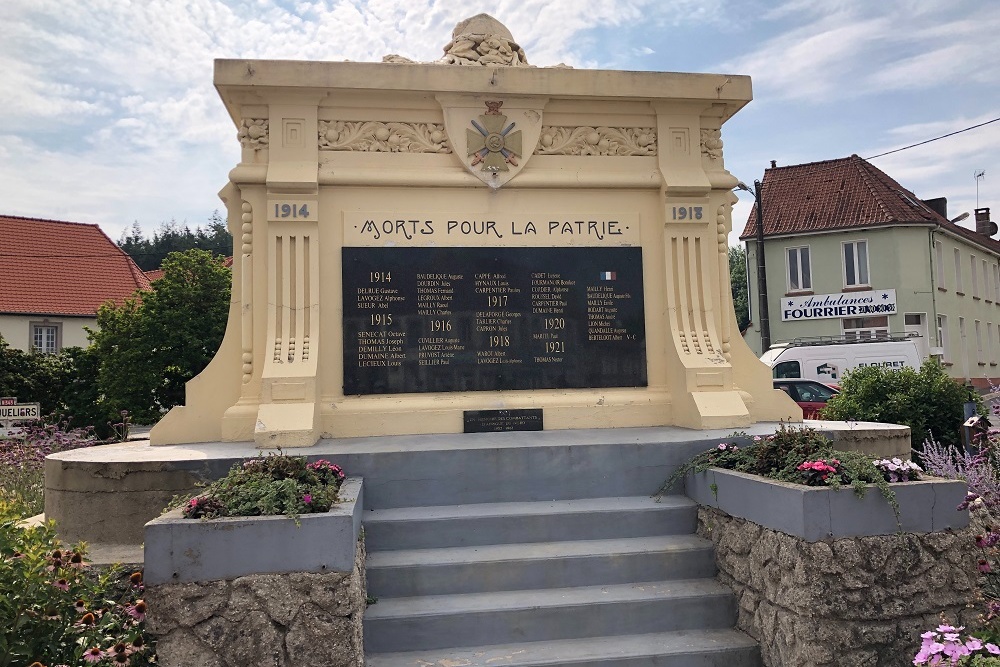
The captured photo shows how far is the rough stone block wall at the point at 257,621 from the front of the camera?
3848mm

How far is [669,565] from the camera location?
5.04 metres

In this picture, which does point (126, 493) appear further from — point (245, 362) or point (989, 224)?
point (989, 224)

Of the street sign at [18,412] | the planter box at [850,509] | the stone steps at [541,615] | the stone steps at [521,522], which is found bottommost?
the stone steps at [541,615]

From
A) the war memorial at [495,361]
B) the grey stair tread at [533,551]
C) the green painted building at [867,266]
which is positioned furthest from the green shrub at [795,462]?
the green painted building at [867,266]

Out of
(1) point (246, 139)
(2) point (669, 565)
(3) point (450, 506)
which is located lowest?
(2) point (669, 565)

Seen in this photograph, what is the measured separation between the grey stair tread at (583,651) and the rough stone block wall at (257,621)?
0.56 m

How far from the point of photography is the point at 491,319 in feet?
23.0

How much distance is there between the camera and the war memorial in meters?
4.77

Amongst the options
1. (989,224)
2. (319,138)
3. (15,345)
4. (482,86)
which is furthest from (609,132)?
(989,224)

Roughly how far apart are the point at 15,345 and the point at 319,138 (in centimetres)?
2717

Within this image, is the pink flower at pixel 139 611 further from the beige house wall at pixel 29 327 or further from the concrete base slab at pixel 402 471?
the beige house wall at pixel 29 327

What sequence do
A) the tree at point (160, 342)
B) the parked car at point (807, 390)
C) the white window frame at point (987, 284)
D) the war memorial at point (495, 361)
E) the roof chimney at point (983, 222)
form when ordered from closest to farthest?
the war memorial at point (495, 361) → the parked car at point (807, 390) → the tree at point (160, 342) → the white window frame at point (987, 284) → the roof chimney at point (983, 222)

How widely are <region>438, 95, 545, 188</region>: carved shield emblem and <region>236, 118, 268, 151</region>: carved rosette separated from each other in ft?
5.67

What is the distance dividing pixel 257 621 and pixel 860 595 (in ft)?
11.3
